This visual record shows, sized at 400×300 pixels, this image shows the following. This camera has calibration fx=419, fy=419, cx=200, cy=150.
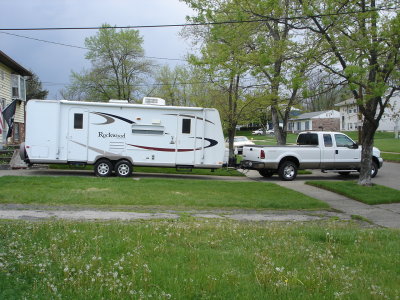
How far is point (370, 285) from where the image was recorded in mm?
4555

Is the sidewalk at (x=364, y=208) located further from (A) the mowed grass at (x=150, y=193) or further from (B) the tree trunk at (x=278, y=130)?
(B) the tree trunk at (x=278, y=130)

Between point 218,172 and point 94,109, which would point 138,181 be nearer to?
point 94,109

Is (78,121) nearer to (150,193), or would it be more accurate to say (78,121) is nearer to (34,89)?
(150,193)

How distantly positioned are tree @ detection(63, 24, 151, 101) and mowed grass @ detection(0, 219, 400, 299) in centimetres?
3709

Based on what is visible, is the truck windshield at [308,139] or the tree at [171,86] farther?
the tree at [171,86]

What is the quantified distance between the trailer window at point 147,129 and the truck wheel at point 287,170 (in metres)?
5.72

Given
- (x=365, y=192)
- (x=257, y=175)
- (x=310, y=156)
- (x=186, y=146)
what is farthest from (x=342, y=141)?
(x=186, y=146)

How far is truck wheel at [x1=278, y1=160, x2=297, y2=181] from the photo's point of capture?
63.0ft

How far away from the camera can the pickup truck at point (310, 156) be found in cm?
1903

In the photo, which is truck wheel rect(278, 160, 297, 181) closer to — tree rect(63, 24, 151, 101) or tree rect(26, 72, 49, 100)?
tree rect(63, 24, 151, 101)

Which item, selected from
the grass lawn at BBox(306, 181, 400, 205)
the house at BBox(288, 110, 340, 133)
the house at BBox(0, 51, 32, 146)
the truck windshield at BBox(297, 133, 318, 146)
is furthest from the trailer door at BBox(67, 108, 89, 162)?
the house at BBox(288, 110, 340, 133)

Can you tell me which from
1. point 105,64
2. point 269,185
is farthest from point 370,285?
point 105,64

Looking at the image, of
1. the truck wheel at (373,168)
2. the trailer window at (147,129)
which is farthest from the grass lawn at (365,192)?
the trailer window at (147,129)

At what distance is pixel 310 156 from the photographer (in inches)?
766
